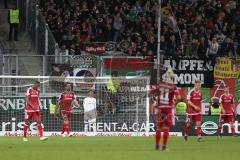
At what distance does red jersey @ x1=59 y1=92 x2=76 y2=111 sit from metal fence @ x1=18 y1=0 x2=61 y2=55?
119 inches

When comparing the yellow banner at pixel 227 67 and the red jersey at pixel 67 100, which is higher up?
the yellow banner at pixel 227 67

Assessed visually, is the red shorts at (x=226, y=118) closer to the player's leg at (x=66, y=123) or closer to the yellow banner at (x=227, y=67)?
the yellow banner at (x=227, y=67)

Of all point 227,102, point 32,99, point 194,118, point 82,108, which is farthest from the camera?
point 82,108

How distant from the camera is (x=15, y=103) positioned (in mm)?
27828

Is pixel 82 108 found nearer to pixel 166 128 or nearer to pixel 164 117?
pixel 164 117

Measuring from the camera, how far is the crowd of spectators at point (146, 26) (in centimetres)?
3109

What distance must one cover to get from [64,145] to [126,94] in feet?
24.9

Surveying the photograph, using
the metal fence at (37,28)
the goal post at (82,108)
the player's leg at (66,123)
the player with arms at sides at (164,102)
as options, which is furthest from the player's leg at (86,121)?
the player with arms at sides at (164,102)

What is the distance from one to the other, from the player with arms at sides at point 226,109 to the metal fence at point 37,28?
6.94m

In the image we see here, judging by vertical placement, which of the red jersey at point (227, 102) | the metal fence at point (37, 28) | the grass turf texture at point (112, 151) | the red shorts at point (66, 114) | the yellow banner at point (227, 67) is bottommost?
the grass turf texture at point (112, 151)

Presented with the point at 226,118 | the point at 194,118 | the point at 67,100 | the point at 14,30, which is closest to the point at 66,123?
the point at 67,100

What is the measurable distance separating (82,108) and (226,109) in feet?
18.3

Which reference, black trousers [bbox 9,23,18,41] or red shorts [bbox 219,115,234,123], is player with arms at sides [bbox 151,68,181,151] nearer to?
red shorts [bbox 219,115,234,123]

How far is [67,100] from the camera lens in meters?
26.5
